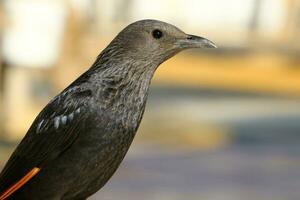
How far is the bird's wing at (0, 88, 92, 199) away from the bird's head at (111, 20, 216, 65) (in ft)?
0.86

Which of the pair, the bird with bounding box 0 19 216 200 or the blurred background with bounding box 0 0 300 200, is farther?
the blurred background with bounding box 0 0 300 200

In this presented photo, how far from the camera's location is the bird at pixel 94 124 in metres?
5.31

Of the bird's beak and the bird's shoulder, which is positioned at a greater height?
the bird's beak

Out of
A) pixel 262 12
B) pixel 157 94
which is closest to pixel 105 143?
pixel 157 94

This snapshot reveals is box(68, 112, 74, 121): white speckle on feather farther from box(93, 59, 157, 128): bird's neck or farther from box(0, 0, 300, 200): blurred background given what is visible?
box(0, 0, 300, 200): blurred background

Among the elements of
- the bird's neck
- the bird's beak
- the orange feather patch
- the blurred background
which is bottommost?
the blurred background

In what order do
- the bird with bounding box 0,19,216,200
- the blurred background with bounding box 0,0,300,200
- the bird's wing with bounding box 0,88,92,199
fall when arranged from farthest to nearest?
the blurred background with bounding box 0,0,300,200
the bird's wing with bounding box 0,88,92,199
the bird with bounding box 0,19,216,200

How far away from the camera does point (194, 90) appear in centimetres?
2620

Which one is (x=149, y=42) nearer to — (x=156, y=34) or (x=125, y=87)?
(x=156, y=34)

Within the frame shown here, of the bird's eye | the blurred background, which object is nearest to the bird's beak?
the bird's eye

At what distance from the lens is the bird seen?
531 centimetres

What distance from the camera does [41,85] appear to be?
2048 centimetres

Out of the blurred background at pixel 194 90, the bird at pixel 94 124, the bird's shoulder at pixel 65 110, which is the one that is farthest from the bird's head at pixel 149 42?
the blurred background at pixel 194 90

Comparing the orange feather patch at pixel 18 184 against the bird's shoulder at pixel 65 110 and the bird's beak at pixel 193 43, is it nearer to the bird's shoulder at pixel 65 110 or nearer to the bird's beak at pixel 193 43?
the bird's shoulder at pixel 65 110
